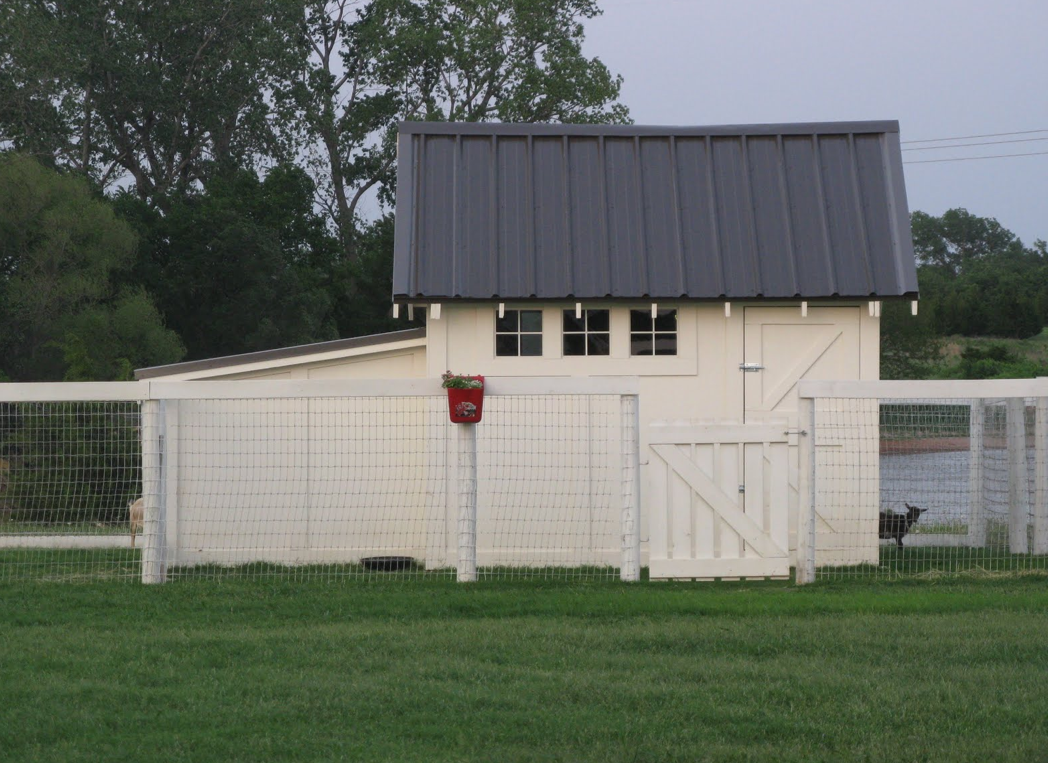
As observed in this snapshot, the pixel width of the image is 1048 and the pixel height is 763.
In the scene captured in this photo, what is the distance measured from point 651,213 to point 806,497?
411 cm

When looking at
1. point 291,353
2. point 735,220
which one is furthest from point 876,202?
point 291,353

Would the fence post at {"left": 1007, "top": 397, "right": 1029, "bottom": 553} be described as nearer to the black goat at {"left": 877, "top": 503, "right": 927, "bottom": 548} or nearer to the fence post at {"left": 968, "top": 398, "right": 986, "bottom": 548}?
the fence post at {"left": 968, "top": 398, "right": 986, "bottom": 548}

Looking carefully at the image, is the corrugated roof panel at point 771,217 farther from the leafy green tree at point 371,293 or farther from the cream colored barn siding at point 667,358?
→ the leafy green tree at point 371,293

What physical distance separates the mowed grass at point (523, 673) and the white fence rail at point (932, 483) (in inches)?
63.1

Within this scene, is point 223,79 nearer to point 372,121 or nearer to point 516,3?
point 372,121

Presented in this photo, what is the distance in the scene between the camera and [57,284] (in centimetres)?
3597

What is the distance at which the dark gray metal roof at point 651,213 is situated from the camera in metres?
13.0

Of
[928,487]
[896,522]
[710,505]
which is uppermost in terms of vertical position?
[928,487]

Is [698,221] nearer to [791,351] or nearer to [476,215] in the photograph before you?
[791,351]

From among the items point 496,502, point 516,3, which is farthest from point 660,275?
Answer: point 516,3

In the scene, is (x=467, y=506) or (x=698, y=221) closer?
(x=467, y=506)

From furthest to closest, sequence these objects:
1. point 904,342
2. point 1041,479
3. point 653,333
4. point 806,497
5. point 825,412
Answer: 1. point 904,342
2. point 653,333
3. point 825,412
4. point 1041,479
5. point 806,497

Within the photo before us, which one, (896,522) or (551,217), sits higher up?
(551,217)

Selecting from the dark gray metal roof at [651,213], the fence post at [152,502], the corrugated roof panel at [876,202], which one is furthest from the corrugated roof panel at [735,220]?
the fence post at [152,502]
